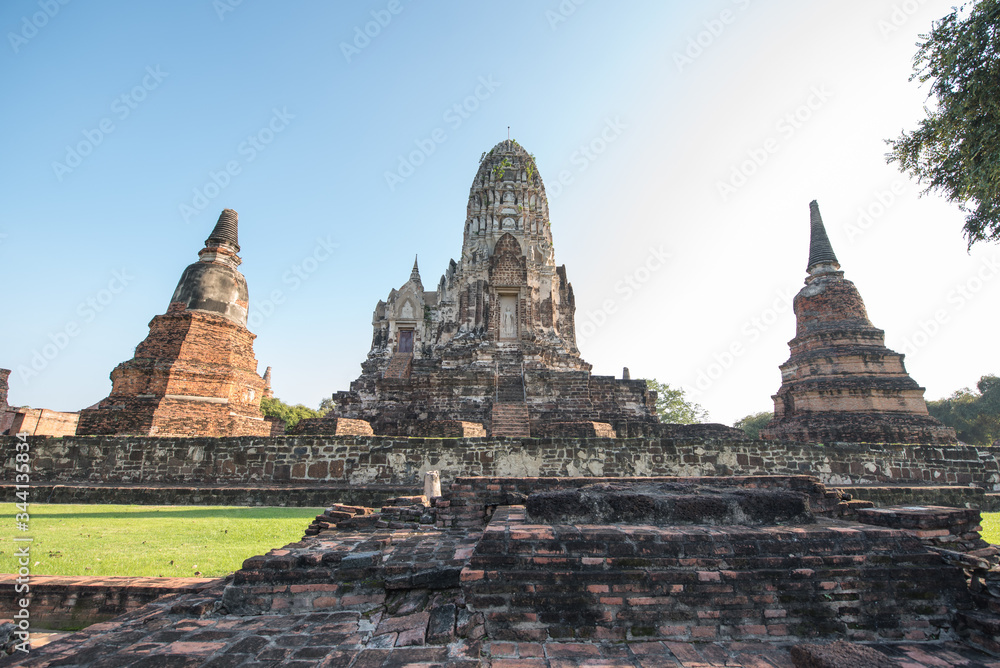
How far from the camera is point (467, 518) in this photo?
5.59 metres

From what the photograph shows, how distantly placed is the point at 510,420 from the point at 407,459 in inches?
178

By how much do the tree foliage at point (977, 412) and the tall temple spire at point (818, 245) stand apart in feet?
85.9

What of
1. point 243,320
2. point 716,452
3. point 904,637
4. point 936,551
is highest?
point 243,320

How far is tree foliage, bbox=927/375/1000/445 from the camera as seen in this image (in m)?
36.5

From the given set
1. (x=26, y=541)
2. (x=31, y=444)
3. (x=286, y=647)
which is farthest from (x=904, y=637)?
(x=31, y=444)

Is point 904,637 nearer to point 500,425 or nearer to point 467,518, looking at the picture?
point 467,518

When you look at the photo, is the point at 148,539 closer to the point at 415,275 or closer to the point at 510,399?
the point at 510,399

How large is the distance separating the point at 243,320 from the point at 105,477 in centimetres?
683

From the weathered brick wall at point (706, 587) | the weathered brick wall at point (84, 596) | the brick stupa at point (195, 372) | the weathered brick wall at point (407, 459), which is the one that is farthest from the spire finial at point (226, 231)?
the weathered brick wall at point (706, 587)

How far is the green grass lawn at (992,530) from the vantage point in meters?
6.40

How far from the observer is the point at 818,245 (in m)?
21.1

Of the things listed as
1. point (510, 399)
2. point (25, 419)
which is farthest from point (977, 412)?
point (25, 419)

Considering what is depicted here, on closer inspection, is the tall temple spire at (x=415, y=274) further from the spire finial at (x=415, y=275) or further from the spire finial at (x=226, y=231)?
the spire finial at (x=226, y=231)

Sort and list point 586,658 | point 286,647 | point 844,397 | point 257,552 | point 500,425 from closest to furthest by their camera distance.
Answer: point 586,658
point 286,647
point 257,552
point 500,425
point 844,397
